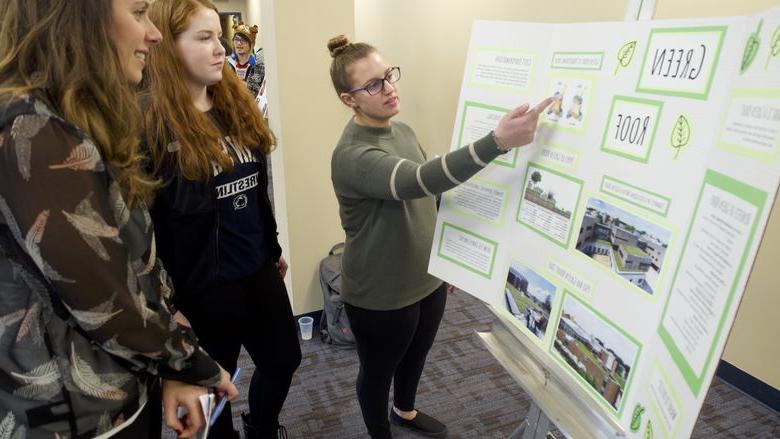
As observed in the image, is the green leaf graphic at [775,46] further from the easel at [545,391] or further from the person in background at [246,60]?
the person in background at [246,60]

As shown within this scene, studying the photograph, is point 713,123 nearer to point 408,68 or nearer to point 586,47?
point 586,47

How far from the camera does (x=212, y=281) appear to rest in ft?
4.30

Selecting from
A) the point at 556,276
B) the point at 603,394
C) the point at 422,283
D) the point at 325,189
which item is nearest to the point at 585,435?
the point at 603,394

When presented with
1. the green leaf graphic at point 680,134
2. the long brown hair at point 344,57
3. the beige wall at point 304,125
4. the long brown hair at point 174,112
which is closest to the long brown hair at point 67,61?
the long brown hair at point 174,112

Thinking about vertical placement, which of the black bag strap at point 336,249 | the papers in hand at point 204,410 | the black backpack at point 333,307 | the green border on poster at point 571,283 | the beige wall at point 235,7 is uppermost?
the beige wall at point 235,7

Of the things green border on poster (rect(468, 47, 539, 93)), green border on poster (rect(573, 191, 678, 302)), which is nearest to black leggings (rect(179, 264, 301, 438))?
green border on poster (rect(468, 47, 539, 93))

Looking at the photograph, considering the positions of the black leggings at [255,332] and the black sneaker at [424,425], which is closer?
the black leggings at [255,332]

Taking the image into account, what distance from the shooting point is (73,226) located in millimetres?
702

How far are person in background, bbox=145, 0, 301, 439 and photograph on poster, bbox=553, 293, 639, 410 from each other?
87 centimetres

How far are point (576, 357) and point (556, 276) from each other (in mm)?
153

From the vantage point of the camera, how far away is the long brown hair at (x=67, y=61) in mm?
690

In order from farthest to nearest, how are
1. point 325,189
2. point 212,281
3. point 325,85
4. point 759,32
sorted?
point 325,189, point 325,85, point 212,281, point 759,32

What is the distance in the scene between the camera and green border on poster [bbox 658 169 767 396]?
519mm

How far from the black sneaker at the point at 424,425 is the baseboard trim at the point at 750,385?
117 cm
